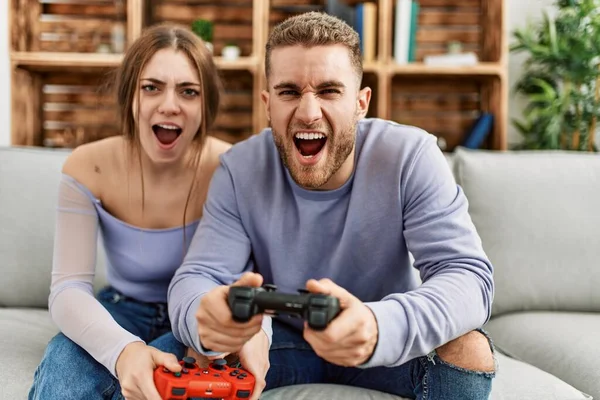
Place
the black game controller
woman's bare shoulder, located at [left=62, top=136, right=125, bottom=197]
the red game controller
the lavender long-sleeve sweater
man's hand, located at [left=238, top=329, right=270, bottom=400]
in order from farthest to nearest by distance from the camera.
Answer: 1. woman's bare shoulder, located at [left=62, top=136, right=125, bottom=197]
2. the lavender long-sleeve sweater
3. man's hand, located at [left=238, top=329, right=270, bottom=400]
4. the red game controller
5. the black game controller

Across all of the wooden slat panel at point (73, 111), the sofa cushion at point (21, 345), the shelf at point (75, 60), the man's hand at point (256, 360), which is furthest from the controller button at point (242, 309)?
the wooden slat panel at point (73, 111)

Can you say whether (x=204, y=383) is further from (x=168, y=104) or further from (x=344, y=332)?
(x=168, y=104)

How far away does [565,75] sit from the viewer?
2.51 m

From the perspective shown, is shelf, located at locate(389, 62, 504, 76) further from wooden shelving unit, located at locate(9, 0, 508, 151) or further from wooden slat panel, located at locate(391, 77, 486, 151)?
wooden slat panel, located at locate(391, 77, 486, 151)

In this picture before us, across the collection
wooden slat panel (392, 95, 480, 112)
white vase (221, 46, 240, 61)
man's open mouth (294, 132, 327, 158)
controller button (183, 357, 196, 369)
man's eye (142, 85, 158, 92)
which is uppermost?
white vase (221, 46, 240, 61)

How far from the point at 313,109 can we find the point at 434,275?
35cm

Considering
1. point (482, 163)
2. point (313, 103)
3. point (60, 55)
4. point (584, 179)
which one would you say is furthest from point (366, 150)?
point (60, 55)

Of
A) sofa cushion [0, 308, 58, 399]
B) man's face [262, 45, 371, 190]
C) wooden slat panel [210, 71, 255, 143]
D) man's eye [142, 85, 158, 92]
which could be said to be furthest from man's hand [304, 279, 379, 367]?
wooden slat panel [210, 71, 255, 143]

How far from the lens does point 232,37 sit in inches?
108

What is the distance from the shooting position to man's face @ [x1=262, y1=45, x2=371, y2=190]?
1.19 meters

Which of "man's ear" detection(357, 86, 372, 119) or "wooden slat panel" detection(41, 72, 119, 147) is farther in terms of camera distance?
"wooden slat panel" detection(41, 72, 119, 147)

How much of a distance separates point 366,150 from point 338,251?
0.67 feet

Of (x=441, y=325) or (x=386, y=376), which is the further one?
(x=386, y=376)

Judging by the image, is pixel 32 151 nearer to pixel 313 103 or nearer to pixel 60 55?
pixel 60 55
